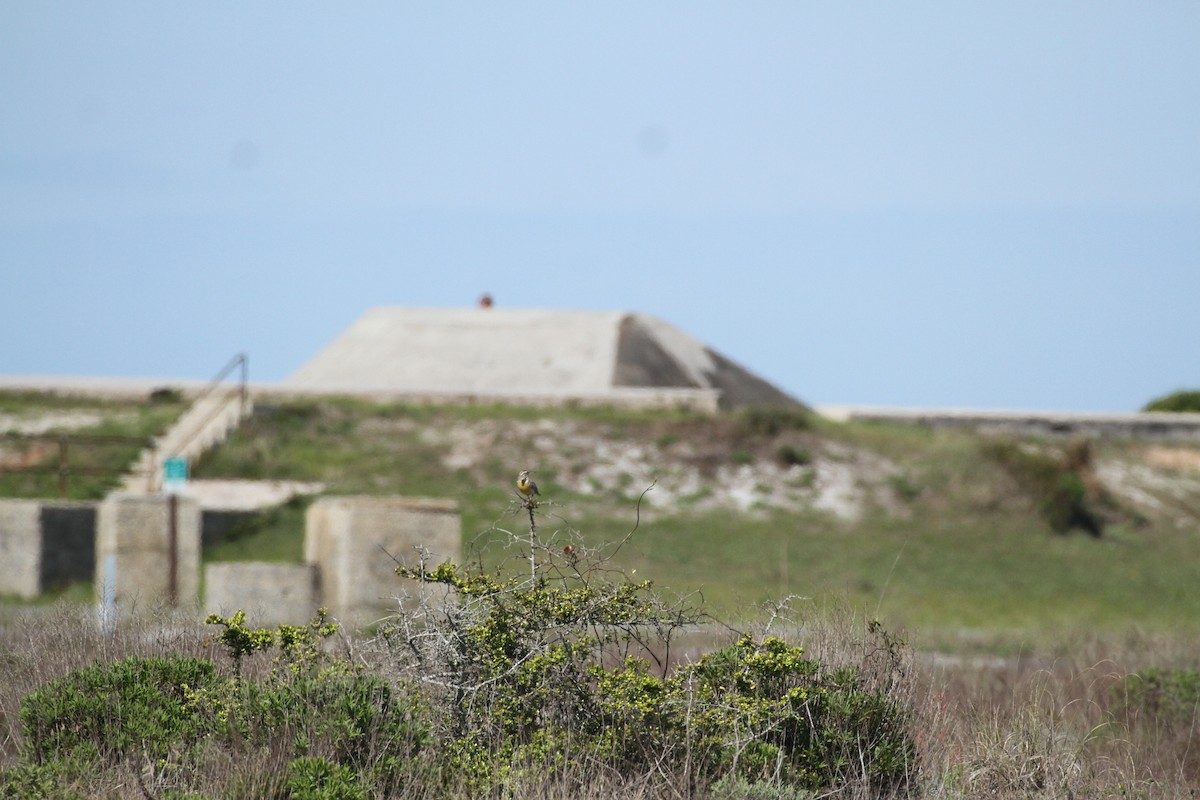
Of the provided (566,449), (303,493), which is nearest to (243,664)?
(303,493)

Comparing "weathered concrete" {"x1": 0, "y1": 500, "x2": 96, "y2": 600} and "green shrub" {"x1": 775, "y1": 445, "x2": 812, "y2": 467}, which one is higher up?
"green shrub" {"x1": 775, "y1": 445, "x2": 812, "y2": 467}

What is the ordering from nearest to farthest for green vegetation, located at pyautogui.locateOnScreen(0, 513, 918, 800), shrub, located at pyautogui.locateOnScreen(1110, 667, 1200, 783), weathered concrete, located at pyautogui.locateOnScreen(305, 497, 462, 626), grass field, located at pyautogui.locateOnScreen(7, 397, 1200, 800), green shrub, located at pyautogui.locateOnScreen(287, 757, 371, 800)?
green shrub, located at pyautogui.locateOnScreen(287, 757, 371, 800)
green vegetation, located at pyautogui.locateOnScreen(0, 513, 918, 800)
shrub, located at pyautogui.locateOnScreen(1110, 667, 1200, 783)
weathered concrete, located at pyautogui.locateOnScreen(305, 497, 462, 626)
grass field, located at pyautogui.locateOnScreen(7, 397, 1200, 800)

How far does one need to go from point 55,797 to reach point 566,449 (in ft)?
83.6

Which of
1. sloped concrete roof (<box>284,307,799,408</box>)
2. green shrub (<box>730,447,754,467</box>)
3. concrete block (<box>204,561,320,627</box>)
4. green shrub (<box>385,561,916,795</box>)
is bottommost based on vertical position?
concrete block (<box>204,561,320,627</box>)

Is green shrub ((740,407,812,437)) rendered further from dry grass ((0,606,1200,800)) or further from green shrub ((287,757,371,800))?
green shrub ((287,757,371,800))

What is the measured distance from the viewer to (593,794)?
672 centimetres

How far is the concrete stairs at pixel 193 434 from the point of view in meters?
28.2

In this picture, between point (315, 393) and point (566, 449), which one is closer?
point (566, 449)

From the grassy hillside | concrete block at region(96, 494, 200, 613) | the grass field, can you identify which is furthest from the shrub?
the grassy hillside

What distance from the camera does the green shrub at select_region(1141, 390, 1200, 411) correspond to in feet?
135

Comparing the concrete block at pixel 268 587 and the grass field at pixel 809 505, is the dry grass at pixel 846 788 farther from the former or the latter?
the grass field at pixel 809 505

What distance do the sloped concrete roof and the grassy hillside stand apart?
4.24 m

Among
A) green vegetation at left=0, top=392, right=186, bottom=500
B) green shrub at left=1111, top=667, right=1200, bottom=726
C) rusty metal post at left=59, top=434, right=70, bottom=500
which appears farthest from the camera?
green vegetation at left=0, top=392, right=186, bottom=500

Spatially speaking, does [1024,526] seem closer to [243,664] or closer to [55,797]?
[243,664]
